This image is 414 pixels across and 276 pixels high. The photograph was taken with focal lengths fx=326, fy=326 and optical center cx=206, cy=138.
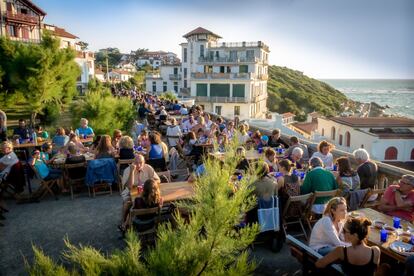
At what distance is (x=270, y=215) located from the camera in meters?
4.67

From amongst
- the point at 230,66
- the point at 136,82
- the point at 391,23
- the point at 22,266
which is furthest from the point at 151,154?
the point at 136,82

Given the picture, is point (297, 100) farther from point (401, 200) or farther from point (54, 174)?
point (401, 200)

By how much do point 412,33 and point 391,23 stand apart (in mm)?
1459

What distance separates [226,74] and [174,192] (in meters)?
45.0

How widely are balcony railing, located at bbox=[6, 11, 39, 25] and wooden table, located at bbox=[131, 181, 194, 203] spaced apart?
37161 millimetres

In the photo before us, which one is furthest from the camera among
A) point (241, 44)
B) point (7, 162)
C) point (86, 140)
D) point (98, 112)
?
point (241, 44)

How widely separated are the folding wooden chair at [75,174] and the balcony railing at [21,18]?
115 feet

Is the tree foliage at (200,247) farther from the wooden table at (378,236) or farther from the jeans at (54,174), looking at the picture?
the jeans at (54,174)

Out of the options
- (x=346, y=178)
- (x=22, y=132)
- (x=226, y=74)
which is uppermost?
(x=226, y=74)

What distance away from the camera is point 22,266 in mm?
4535

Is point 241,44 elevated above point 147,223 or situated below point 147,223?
above

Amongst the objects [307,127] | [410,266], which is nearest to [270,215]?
[410,266]

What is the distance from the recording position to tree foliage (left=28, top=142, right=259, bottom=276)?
215 cm

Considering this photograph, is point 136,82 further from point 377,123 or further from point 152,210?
point 152,210
